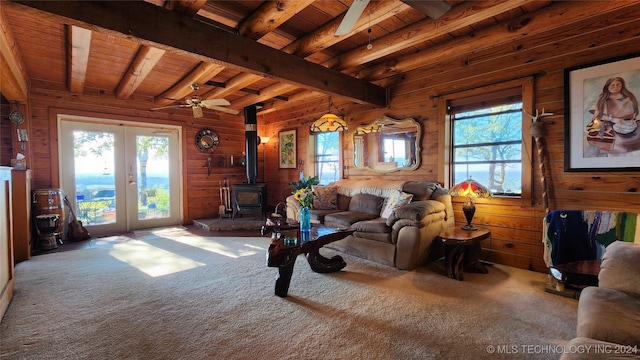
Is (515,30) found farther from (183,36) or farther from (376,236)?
(183,36)

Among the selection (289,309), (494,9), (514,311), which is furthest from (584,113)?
(289,309)

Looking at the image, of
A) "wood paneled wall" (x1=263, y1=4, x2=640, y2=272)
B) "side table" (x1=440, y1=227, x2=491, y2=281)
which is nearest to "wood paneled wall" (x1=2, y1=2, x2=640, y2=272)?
"wood paneled wall" (x1=263, y1=4, x2=640, y2=272)

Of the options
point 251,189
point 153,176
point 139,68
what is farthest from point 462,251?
point 153,176

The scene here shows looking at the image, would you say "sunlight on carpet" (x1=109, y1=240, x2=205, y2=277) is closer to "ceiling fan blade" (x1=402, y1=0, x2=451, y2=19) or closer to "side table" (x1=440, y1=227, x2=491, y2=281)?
"side table" (x1=440, y1=227, x2=491, y2=281)

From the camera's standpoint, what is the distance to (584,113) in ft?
9.37

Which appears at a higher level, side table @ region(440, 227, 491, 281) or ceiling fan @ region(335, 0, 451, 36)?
ceiling fan @ region(335, 0, 451, 36)

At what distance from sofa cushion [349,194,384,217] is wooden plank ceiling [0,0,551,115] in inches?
56.5

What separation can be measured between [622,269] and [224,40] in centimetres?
330

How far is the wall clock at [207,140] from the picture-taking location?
6.15 meters

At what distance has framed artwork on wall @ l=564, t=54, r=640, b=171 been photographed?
2.63 metres

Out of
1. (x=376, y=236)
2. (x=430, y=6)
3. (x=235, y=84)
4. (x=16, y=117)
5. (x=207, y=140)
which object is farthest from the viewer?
(x=207, y=140)

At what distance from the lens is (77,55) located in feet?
10.8

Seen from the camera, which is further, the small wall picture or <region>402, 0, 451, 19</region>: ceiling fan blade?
the small wall picture

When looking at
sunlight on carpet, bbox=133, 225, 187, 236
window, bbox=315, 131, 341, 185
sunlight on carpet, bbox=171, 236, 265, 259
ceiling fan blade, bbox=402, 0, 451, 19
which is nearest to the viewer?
ceiling fan blade, bbox=402, 0, 451, 19
